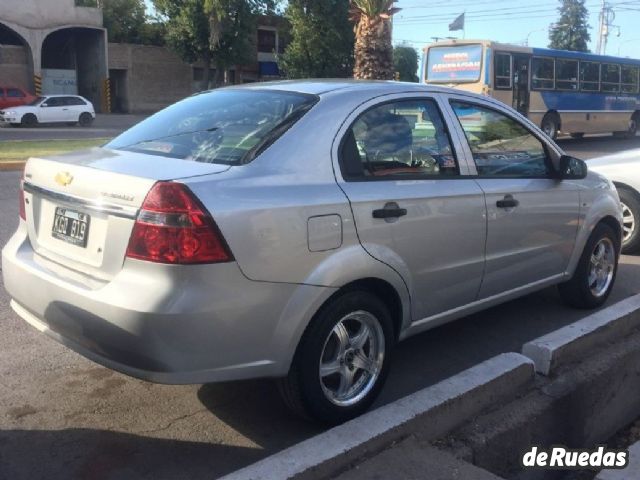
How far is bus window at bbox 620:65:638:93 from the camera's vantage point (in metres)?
25.8

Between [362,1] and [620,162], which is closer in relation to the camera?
[620,162]

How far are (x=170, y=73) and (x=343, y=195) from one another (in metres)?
45.2

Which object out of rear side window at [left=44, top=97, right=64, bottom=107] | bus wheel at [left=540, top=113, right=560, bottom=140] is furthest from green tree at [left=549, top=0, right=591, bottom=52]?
rear side window at [left=44, top=97, right=64, bottom=107]

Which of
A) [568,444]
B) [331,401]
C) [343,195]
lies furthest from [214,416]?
[568,444]

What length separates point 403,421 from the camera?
9.92 feet

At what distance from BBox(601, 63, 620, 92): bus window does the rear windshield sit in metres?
23.8

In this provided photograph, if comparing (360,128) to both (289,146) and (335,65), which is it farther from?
(335,65)

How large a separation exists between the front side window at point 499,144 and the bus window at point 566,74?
63.6 ft

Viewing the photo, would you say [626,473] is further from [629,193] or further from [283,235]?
[629,193]

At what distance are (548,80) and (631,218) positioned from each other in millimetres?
16110

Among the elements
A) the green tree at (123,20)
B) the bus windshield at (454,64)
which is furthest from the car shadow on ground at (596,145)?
the green tree at (123,20)

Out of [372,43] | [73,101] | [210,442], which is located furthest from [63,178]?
[73,101]

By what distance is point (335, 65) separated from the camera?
39.8 metres

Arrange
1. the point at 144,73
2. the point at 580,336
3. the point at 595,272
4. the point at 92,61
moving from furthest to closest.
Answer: the point at 144,73 → the point at 92,61 → the point at 595,272 → the point at 580,336
